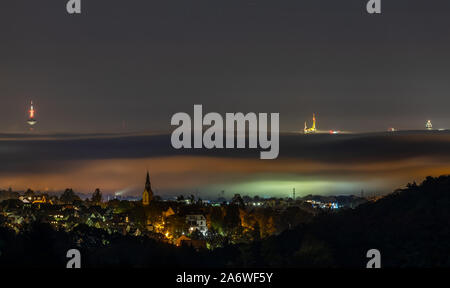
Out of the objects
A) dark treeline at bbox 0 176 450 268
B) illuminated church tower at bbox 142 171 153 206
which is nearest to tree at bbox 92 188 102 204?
illuminated church tower at bbox 142 171 153 206

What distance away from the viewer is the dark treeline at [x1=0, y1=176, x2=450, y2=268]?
162 feet

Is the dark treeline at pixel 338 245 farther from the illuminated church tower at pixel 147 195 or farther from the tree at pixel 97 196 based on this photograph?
the tree at pixel 97 196

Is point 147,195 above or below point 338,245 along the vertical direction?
above

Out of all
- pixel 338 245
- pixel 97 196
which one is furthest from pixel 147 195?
pixel 338 245

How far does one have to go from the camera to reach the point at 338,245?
5644 cm

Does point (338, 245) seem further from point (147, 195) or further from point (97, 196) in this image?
point (97, 196)

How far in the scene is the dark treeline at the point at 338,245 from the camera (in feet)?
162

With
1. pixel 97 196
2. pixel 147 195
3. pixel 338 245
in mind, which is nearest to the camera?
pixel 338 245

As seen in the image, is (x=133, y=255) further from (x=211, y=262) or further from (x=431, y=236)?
(x=431, y=236)

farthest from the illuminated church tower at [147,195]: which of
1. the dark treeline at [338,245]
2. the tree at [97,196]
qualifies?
the dark treeline at [338,245]

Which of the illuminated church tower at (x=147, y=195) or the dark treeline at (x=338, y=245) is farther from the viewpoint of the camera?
the illuminated church tower at (x=147, y=195)

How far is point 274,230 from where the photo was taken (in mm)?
114938
